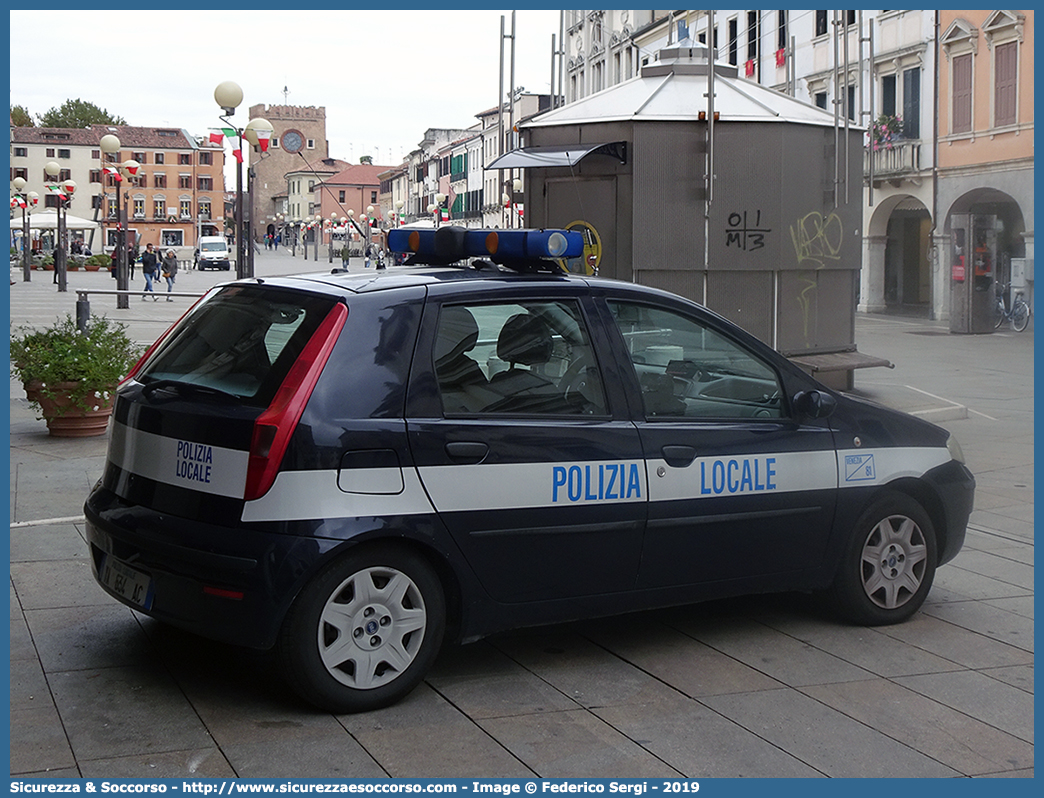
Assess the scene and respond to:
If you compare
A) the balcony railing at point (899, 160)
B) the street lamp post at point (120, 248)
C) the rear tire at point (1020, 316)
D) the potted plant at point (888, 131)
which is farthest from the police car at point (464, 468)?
the potted plant at point (888, 131)

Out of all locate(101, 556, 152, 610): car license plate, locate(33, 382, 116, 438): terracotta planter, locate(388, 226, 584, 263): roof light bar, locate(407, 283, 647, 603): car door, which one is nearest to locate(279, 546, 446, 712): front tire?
locate(407, 283, 647, 603): car door

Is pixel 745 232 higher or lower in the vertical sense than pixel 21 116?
lower

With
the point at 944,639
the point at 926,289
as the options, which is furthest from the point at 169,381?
the point at 926,289

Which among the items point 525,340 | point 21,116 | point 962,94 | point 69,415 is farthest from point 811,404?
point 21,116

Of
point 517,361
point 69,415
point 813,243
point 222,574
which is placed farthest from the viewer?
point 813,243

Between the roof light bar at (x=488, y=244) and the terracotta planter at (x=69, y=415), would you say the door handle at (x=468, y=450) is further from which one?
the terracotta planter at (x=69, y=415)

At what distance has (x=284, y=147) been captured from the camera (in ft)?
563

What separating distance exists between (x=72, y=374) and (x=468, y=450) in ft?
21.7

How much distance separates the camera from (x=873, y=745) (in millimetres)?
4141

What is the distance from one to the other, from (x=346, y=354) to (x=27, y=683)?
1634 millimetres

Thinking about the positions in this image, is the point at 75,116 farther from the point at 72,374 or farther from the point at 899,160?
the point at 72,374

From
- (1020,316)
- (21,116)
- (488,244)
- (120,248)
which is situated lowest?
(488,244)

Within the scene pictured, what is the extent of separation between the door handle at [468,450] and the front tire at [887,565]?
1778 mm

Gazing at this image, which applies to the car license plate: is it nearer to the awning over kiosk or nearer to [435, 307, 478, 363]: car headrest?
[435, 307, 478, 363]: car headrest
